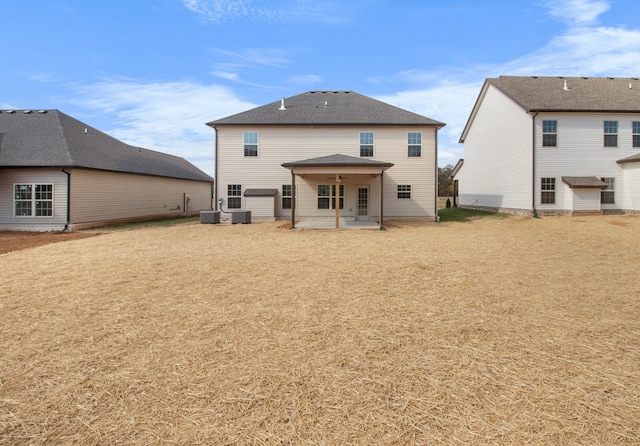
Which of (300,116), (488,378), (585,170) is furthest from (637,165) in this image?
(488,378)

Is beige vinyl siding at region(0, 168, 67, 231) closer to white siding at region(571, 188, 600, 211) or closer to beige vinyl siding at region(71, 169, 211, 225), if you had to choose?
beige vinyl siding at region(71, 169, 211, 225)

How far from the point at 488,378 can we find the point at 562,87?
90.7 ft

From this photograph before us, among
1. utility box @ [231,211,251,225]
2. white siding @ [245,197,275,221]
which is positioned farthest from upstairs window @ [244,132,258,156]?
utility box @ [231,211,251,225]

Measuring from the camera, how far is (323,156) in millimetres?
21703

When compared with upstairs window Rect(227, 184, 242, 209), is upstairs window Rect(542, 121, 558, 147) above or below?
above

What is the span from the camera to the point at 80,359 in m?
4.04

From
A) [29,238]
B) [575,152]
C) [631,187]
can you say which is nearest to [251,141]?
[29,238]

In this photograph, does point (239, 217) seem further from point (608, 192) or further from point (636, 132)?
point (636, 132)

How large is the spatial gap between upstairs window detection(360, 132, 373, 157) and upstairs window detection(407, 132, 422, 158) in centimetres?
223

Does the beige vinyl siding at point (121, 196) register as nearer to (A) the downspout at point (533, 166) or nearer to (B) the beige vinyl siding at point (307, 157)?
(B) the beige vinyl siding at point (307, 157)

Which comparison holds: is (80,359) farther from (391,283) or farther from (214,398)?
(391,283)

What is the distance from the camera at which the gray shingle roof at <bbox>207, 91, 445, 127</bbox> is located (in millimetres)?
21609

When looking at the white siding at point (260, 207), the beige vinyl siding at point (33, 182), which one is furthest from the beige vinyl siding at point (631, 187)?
the beige vinyl siding at point (33, 182)

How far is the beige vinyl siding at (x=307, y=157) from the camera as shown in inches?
856
